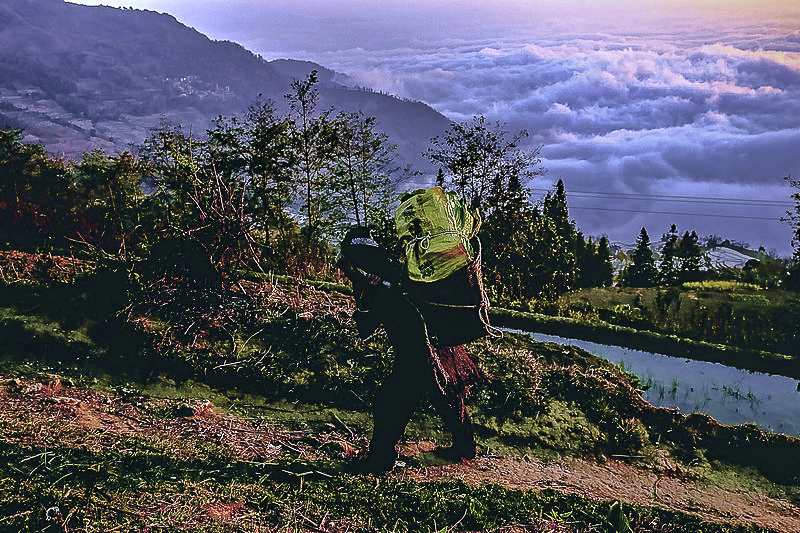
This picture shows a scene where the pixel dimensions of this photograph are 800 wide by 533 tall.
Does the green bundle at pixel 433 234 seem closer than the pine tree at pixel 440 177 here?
Yes

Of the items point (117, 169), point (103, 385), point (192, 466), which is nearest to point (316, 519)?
point (192, 466)

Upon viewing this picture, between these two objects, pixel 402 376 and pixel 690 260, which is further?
pixel 690 260

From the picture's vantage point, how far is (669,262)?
96.1ft

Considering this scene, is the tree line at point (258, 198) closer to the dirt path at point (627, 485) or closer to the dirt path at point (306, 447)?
the dirt path at point (306, 447)

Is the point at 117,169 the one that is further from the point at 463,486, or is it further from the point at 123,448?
the point at 463,486

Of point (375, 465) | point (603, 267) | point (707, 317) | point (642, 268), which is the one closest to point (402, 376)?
point (375, 465)

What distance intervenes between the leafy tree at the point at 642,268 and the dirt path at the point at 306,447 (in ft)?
76.6

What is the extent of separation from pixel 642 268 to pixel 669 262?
4.44 ft

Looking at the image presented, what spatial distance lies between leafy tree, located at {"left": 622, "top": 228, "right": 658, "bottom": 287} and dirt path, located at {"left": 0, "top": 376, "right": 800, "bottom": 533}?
23.4m

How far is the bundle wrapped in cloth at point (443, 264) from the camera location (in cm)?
498

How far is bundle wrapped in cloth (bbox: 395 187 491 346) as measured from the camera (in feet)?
16.4

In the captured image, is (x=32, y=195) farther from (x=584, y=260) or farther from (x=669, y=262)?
(x=669, y=262)

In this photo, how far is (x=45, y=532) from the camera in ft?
12.4

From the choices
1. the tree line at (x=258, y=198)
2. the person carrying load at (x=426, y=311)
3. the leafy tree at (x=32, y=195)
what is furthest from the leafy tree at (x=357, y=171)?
the person carrying load at (x=426, y=311)
